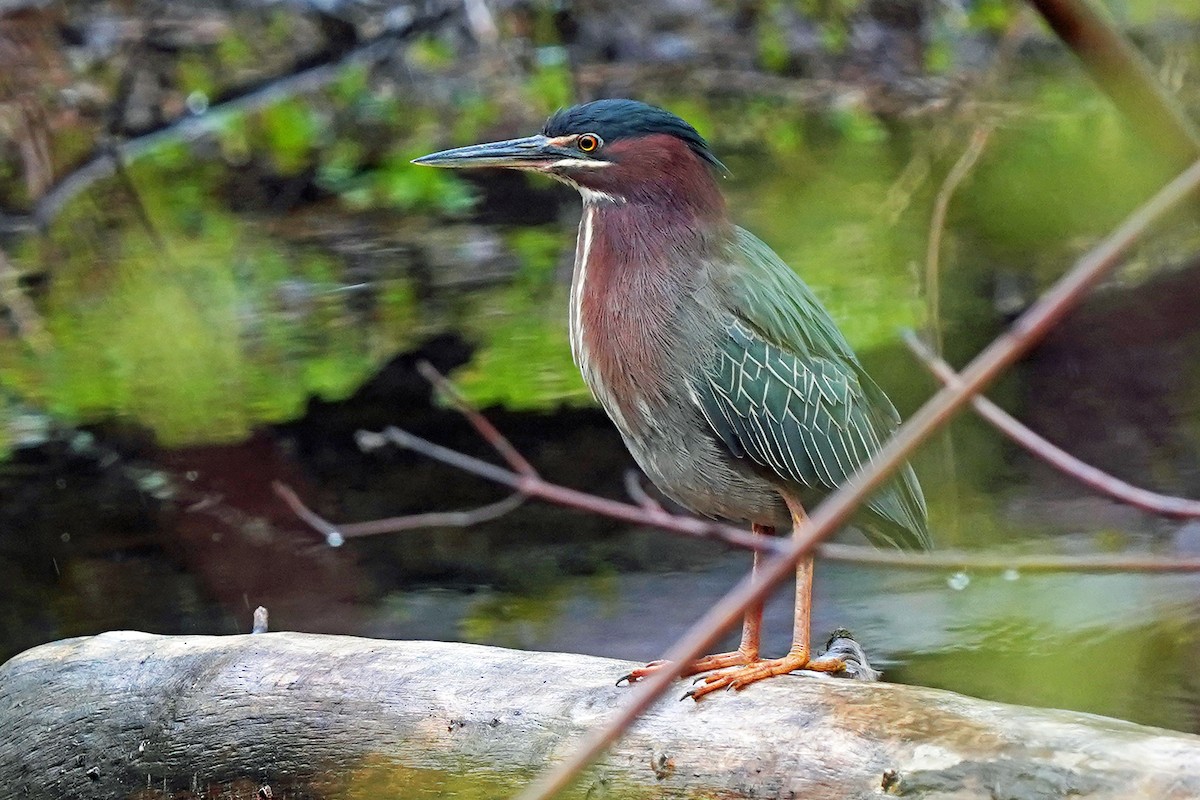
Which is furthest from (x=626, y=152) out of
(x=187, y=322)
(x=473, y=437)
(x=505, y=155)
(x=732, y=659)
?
(x=187, y=322)

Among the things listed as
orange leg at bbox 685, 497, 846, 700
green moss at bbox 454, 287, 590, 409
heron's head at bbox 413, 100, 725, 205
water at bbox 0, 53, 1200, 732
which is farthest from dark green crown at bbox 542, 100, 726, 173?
green moss at bbox 454, 287, 590, 409

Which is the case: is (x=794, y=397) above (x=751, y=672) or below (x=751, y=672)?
above

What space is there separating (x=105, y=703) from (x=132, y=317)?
3.88 meters

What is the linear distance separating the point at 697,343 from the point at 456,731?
83 cm

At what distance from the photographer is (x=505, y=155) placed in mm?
2615

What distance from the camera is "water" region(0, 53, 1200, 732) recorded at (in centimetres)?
Result: 385

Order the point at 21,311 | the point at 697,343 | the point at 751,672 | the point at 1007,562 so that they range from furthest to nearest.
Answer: the point at 21,311 < the point at 697,343 < the point at 751,672 < the point at 1007,562

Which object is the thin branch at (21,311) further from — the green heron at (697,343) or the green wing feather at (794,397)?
the green wing feather at (794,397)

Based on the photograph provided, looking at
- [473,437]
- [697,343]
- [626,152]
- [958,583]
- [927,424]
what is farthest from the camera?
[473,437]

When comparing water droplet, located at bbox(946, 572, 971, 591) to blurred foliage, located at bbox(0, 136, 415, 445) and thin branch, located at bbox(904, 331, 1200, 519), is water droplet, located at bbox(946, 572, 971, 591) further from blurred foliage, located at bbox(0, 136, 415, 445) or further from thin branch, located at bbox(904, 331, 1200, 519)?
thin branch, located at bbox(904, 331, 1200, 519)

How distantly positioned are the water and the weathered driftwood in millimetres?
748

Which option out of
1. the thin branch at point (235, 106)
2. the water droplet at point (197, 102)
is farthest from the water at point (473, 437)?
the water droplet at point (197, 102)

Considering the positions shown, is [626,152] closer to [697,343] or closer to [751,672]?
[697,343]

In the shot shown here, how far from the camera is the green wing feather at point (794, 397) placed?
2590 millimetres
